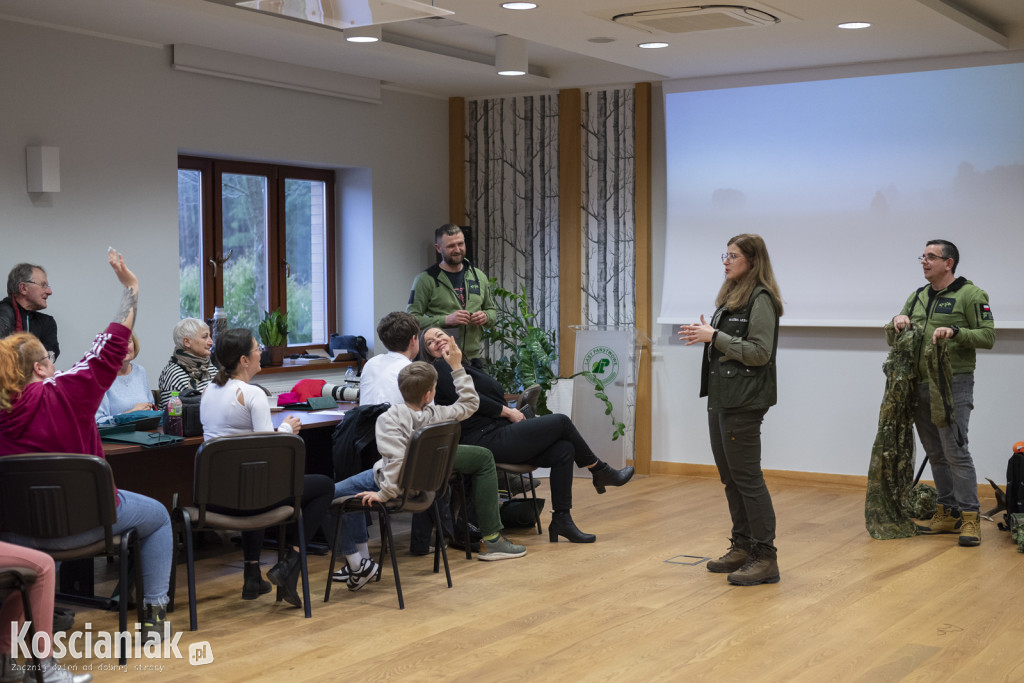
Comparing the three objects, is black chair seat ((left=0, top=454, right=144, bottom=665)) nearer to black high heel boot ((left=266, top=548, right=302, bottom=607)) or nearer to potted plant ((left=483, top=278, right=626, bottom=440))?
black high heel boot ((left=266, top=548, right=302, bottom=607))

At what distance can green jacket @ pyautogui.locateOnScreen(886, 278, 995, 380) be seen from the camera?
5.90 m

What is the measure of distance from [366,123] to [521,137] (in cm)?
125

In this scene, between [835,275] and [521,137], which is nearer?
[835,275]

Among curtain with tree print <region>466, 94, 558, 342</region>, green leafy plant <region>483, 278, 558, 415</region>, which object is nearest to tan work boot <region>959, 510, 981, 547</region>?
green leafy plant <region>483, 278, 558, 415</region>

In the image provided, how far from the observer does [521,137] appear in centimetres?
884

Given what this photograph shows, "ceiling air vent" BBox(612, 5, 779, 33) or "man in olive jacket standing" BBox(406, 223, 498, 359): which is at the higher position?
"ceiling air vent" BBox(612, 5, 779, 33)

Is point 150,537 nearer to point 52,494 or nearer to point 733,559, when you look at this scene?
point 52,494

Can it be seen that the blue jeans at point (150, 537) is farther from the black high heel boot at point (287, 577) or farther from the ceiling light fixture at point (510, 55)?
the ceiling light fixture at point (510, 55)

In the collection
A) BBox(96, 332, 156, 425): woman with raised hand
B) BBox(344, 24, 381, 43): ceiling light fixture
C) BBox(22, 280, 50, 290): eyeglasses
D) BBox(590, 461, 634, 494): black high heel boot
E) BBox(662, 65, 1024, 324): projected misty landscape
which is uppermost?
BBox(344, 24, 381, 43): ceiling light fixture

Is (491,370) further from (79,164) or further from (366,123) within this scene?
(79,164)

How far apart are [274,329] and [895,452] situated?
13.9 ft

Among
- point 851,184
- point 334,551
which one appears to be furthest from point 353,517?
point 851,184

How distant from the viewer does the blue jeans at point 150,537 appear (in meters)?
4.02

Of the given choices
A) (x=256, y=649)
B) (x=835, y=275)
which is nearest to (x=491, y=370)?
(x=835, y=275)
